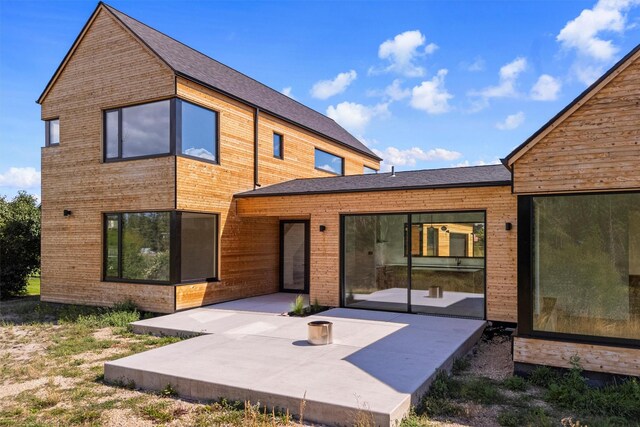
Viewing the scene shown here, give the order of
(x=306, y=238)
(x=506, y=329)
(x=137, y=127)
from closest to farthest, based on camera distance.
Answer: (x=506, y=329)
(x=137, y=127)
(x=306, y=238)

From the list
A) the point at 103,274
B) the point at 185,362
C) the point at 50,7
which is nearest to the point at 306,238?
the point at 103,274

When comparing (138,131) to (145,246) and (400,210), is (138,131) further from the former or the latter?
(400,210)

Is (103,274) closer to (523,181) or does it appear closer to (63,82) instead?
(63,82)

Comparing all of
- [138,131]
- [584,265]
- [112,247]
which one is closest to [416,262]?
[584,265]

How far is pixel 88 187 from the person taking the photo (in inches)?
491

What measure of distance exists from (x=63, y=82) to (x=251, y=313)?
9.14 m

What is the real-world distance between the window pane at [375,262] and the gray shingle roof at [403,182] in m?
0.81

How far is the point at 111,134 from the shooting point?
483 inches

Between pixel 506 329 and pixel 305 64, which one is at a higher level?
pixel 305 64

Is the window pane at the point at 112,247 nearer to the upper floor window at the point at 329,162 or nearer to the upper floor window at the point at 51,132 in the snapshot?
the upper floor window at the point at 51,132

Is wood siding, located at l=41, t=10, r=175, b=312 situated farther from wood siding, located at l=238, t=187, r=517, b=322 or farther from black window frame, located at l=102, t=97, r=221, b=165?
wood siding, located at l=238, t=187, r=517, b=322

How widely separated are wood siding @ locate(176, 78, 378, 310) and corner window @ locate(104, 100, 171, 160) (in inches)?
29.2

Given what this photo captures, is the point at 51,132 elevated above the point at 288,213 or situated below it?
above

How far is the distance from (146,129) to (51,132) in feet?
13.4
